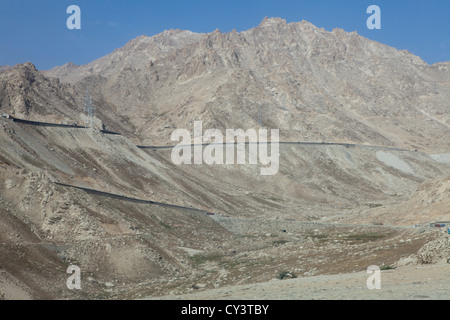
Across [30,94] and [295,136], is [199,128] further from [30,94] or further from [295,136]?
[30,94]

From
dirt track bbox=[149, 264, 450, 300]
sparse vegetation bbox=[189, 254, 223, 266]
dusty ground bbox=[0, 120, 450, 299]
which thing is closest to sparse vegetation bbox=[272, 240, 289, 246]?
dusty ground bbox=[0, 120, 450, 299]

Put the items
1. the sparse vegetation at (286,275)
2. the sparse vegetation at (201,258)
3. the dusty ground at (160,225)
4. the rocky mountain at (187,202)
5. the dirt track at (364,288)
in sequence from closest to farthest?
1. the dirt track at (364,288)
2. the sparse vegetation at (286,275)
3. the dusty ground at (160,225)
4. the rocky mountain at (187,202)
5. the sparse vegetation at (201,258)

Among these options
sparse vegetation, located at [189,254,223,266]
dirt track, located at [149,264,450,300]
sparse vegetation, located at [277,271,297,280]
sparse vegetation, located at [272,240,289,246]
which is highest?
sparse vegetation, located at [272,240,289,246]

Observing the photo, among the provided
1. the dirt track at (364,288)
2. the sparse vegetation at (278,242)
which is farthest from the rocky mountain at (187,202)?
the dirt track at (364,288)

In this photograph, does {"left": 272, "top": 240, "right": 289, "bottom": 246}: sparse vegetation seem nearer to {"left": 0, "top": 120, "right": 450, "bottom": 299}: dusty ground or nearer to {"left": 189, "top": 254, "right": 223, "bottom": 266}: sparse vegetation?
{"left": 0, "top": 120, "right": 450, "bottom": 299}: dusty ground

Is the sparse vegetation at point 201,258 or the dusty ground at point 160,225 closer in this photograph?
the dusty ground at point 160,225

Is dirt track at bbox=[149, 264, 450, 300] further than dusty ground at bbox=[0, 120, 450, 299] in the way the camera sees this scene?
No

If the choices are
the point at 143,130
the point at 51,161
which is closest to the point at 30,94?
the point at 143,130

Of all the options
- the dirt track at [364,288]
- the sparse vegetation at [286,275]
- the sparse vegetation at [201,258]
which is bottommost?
the dirt track at [364,288]

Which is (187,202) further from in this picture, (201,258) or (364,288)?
(364,288)

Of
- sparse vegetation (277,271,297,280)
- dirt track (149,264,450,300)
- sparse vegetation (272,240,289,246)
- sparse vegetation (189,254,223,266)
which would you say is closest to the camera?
dirt track (149,264,450,300)

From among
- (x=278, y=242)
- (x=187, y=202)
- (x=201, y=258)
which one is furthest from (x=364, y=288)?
(x=187, y=202)

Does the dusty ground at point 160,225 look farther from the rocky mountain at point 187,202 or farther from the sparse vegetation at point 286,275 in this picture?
the sparse vegetation at point 286,275
